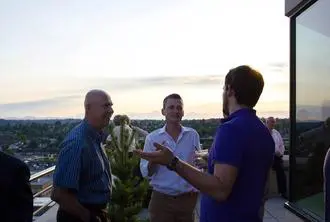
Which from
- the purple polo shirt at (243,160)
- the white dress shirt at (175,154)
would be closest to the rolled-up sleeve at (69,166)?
the purple polo shirt at (243,160)

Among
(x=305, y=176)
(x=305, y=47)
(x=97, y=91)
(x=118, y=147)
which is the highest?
(x=305, y=47)

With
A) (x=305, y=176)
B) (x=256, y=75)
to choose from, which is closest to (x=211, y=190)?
(x=256, y=75)

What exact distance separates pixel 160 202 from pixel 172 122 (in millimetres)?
846

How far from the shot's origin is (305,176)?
7711 millimetres

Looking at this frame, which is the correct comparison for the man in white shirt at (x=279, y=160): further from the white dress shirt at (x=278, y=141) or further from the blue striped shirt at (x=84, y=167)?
the blue striped shirt at (x=84, y=167)

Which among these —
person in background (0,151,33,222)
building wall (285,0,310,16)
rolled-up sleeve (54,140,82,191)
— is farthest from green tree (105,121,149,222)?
person in background (0,151,33,222)

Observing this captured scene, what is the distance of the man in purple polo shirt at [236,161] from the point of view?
9.27 ft

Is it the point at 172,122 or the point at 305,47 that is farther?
the point at 305,47

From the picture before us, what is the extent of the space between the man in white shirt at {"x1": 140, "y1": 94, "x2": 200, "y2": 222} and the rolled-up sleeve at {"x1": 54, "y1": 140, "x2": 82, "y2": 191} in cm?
145

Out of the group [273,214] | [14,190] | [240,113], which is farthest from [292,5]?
[14,190]

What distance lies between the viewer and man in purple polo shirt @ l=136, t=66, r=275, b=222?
2.82m

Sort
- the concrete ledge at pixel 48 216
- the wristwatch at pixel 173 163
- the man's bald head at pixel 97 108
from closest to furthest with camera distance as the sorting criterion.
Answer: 1. the wristwatch at pixel 173 163
2. the man's bald head at pixel 97 108
3. the concrete ledge at pixel 48 216

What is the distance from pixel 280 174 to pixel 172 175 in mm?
6031

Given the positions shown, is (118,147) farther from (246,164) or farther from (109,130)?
(246,164)
